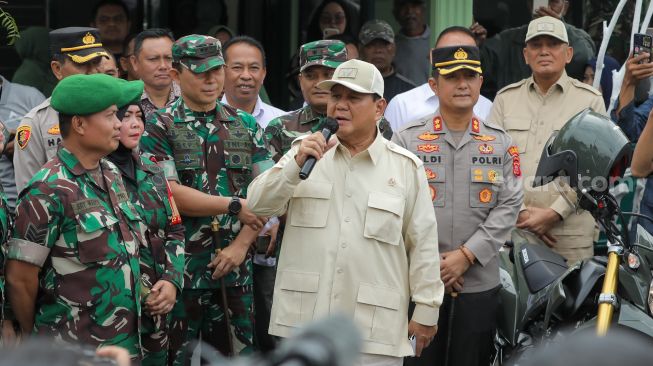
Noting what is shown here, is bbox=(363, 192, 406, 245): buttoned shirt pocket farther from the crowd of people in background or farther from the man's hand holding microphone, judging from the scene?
the man's hand holding microphone

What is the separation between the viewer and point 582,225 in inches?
270

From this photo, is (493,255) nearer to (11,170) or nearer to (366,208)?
(366,208)

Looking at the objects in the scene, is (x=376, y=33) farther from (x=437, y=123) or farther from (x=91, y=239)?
(x=91, y=239)

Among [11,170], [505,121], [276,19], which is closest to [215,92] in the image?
[11,170]

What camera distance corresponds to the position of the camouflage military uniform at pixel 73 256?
484cm

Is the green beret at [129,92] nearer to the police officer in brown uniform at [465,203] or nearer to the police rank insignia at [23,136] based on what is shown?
the police rank insignia at [23,136]

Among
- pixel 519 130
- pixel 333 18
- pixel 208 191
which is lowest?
pixel 208 191

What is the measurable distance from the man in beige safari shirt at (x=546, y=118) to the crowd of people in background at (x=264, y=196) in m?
0.01

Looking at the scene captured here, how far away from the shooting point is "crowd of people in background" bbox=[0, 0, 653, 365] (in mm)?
4918

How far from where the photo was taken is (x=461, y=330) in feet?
19.9

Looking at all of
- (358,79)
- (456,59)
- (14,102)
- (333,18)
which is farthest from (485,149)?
(333,18)

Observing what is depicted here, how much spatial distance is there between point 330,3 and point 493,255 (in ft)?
13.0

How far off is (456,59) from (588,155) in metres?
1.22

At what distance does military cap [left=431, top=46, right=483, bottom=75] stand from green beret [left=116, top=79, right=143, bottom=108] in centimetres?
179
